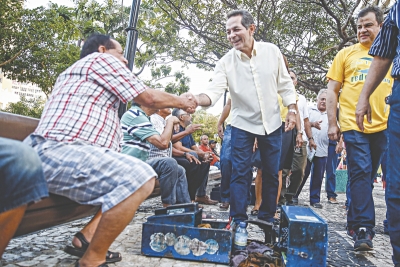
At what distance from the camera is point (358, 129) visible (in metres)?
3.18

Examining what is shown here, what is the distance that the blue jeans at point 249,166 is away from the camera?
3402 millimetres

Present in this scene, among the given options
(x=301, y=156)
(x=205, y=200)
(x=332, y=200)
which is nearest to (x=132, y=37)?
(x=205, y=200)

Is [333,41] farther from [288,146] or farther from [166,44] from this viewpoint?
[288,146]

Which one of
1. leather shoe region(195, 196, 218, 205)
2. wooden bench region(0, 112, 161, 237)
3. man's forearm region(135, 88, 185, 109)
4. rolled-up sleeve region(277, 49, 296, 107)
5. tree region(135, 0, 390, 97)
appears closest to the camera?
wooden bench region(0, 112, 161, 237)

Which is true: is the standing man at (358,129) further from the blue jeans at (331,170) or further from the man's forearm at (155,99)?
the blue jeans at (331,170)

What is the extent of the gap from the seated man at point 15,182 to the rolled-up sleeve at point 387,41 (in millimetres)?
2156

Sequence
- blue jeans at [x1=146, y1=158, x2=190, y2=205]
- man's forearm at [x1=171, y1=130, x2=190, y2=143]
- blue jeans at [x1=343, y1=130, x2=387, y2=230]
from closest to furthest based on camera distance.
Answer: blue jeans at [x1=343, y1=130, x2=387, y2=230] → blue jeans at [x1=146, y1=158, x2=190, y2=205] → man's forearm at [x1=171, y1=130, x2=190, y2=143]

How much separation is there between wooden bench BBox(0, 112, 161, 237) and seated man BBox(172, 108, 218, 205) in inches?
98.2

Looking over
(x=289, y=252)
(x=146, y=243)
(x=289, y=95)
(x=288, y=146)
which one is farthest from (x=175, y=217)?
(x=288, y=146)

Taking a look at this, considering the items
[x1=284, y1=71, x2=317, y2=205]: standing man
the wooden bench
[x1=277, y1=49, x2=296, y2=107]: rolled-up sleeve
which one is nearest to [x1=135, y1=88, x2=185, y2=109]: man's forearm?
the wooden bench

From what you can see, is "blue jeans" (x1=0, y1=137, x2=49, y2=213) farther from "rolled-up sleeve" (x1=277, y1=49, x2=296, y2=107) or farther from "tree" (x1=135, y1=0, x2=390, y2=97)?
"tree" (x1=135, y1=0, x2=390, y2=97)

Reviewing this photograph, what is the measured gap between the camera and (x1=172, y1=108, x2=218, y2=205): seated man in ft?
16.5

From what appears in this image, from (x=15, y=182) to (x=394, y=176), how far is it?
192 cm

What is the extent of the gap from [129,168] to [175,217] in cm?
102
